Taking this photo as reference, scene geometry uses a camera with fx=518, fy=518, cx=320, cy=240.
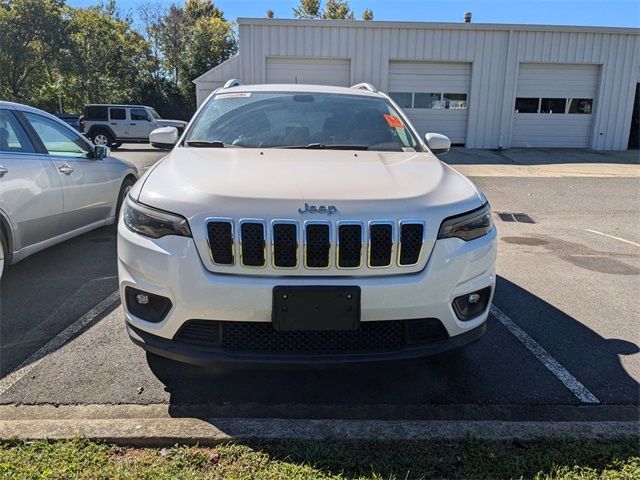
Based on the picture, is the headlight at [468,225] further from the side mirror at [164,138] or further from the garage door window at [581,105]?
the garage door window at [581,105]

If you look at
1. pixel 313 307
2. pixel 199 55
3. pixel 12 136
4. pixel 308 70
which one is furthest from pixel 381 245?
pixel 199 55

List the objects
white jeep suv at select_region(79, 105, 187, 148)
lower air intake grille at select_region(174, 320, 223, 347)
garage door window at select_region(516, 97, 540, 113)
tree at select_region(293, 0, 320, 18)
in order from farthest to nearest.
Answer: tree at select_region(293, 0, 320, 18) → white jeep suv at select_region(79, 105, 187, 148) → garage door window at select_region(516, 97, 540, 113) → lower air intake grille at select_region(174, 320, 223, 347)

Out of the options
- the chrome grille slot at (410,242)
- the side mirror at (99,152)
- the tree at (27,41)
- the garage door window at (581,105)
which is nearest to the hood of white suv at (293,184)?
the chrome grille slot at (410,242)

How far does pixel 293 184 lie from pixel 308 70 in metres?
16.7

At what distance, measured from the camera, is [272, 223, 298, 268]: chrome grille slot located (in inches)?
97.1

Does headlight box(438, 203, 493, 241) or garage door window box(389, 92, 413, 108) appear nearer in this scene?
headlight box(438, 203, 493, 241)

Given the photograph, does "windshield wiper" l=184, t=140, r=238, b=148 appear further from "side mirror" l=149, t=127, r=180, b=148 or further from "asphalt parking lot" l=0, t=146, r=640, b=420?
"asphalt parking lot" l=0, t=146, r=640, b=420

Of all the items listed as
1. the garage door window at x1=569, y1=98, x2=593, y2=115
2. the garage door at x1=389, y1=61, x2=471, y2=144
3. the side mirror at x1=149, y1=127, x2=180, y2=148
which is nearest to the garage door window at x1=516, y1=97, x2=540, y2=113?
the garage door window at x1=569, y1=98, x2=593, y2=115

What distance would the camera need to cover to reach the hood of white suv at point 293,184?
254 cm

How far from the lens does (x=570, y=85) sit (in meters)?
19.1

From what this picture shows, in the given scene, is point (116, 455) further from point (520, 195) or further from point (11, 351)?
point (520, 195)

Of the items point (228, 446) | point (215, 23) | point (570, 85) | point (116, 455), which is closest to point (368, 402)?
point (228, 446)

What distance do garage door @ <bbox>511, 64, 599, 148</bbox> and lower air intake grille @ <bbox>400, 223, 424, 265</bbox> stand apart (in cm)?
1855

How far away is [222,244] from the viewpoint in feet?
8.14
